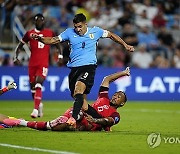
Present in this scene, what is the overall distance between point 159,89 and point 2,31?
6.29m

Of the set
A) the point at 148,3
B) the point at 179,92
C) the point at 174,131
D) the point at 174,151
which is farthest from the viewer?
the point at 148,3

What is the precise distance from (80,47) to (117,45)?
12.6m

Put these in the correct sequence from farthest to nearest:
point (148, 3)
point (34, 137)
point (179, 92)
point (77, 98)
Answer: point (148, 3)
point (179, 92)
point (77, 98)
point (34, 137)

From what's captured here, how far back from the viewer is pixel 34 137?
12234 millimetres

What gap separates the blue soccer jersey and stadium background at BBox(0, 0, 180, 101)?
955cm

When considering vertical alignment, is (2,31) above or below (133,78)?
above

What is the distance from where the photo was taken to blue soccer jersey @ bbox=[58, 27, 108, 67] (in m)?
13.6

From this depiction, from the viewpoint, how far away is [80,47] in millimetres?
13672

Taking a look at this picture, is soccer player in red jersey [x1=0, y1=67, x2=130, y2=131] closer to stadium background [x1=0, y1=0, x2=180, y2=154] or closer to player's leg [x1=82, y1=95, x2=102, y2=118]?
player's leg [x1=82, y1=95, x2=102, y2=118]

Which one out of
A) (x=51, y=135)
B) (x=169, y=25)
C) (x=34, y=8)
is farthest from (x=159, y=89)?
(x=51, y=135)

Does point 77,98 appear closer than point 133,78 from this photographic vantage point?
Yes

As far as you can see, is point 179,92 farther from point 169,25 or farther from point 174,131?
point 174,131

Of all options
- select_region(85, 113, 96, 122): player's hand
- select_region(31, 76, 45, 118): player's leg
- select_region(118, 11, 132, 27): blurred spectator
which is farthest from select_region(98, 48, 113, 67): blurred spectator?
select_region(85, 113, 96, 122): player's hand

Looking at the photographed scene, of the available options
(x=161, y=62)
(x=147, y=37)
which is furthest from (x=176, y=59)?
(x=147, y=37)
